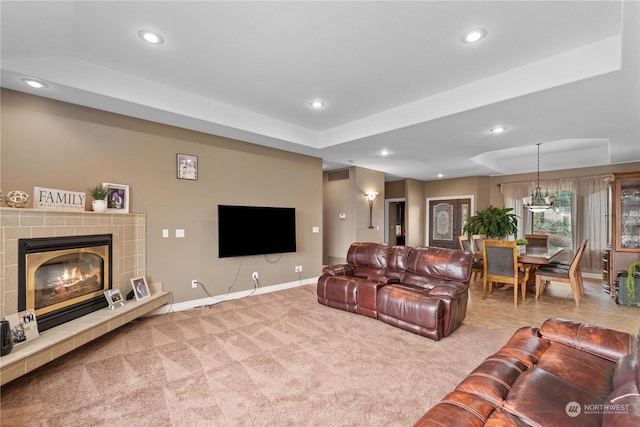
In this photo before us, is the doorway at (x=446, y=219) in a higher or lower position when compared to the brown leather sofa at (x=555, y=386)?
higher

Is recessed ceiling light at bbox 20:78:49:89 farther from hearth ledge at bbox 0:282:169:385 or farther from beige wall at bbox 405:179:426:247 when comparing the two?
beige wall at bbox 405:179:426:247

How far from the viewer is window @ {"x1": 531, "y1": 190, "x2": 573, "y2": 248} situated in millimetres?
6855

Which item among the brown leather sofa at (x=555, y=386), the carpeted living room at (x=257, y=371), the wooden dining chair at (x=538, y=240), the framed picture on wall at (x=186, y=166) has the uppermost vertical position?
the framed picture on wall at (x=186, y=166)

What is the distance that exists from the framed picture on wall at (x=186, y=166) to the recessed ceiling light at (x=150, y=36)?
1719 millimetres

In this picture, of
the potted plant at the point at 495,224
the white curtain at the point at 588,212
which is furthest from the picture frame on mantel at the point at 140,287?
the white curtain at the point at 588,212

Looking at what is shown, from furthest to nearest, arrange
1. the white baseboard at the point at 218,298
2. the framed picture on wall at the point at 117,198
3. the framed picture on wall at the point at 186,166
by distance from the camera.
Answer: the framed picture on wall at the point at 186,166 → the white baseboard at the point at 218,298 → the framed picture on wall at the point at 117,198

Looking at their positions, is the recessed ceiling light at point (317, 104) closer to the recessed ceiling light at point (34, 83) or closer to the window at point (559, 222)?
the recessed ceiling light at point (34, 83)

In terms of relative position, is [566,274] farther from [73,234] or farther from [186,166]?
[73,234]

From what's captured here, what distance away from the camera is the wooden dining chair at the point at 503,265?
430cm

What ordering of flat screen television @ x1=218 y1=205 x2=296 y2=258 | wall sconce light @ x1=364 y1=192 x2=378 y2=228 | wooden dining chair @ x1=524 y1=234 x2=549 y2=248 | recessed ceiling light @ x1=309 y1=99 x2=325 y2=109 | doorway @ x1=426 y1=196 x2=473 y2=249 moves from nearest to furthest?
recessed ceiling light @ x1=309 y1=99 x2=325 y2=109
flat screen television @ x1=218 y1=205 x2=296 y2=258
wooden dining chair @ x1=524 y1=234 x2=549 y2=248
wall sconce light @ x1=364 y1=192 x2=378 y2=228
doorway @ x1=426 y1=196 x2=473 y2=249

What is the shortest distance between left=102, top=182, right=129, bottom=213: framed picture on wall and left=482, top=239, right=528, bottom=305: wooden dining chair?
202 inches

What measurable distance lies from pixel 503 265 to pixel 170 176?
514cm

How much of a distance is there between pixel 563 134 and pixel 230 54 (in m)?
4.66

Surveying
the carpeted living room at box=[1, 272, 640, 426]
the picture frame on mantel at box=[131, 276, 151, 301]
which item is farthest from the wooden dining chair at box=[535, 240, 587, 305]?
the picture frame on mantel at box=[131, 276, 151, 301]
